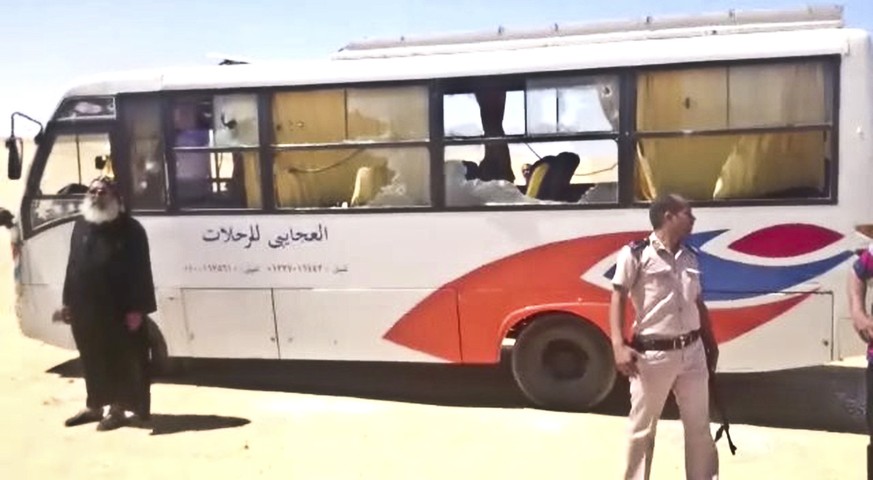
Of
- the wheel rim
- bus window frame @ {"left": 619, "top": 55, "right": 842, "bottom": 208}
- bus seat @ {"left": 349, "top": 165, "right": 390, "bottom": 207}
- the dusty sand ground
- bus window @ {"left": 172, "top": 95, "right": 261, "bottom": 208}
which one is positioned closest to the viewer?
the dusty sand ground

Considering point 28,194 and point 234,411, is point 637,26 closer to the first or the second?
point 234,411

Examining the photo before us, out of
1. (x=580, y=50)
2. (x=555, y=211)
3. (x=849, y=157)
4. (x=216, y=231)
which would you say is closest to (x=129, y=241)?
(x=216, y=231)

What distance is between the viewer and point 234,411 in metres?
7.75

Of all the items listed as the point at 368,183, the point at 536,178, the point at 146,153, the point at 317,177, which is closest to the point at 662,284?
the point at 536,178

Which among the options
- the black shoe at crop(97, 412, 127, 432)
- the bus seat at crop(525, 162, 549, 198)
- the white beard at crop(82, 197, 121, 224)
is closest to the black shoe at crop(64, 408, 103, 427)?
the black shoe at crop(97, 412, 127, 432)

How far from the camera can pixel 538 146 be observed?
24.0 feet

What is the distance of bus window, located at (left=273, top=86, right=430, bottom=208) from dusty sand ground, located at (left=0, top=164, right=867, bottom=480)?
1.78m

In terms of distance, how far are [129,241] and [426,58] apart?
2804 mm

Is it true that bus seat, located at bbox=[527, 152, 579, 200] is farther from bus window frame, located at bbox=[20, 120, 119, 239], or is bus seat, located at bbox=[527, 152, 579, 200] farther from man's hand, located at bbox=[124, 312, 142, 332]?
bus window frame, located at bbox=[20, 120, 119, 239]

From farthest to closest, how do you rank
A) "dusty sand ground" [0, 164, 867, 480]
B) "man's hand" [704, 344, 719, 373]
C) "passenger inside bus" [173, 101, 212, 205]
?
"passenger inside bus" [173, 101, 212, 205]
"dusty sand ground" [0, 164, 867, 480]
"man's hand" [704, 344, 719, 373]

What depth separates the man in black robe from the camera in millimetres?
7105

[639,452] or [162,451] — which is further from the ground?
[639,452]

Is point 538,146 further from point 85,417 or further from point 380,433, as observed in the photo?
point 85,417

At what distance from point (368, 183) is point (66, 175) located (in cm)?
312
